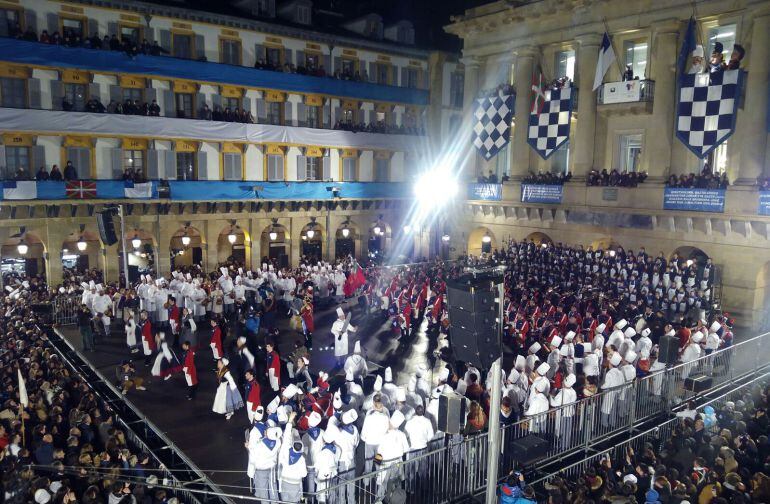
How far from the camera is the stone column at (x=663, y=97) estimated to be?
26469mm

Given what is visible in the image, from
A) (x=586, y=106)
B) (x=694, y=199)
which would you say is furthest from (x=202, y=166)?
(x=694, y=199)

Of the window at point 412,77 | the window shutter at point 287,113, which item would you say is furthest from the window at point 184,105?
the window at point 412,77

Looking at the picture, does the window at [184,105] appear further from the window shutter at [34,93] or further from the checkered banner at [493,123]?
the checkered banner at [493,123]

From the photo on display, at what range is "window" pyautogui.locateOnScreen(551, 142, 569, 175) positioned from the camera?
3225 cm

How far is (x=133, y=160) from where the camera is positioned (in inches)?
1169

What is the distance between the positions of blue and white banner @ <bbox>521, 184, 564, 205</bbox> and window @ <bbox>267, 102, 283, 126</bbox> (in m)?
14.6

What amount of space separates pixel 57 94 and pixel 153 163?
5.21 metres

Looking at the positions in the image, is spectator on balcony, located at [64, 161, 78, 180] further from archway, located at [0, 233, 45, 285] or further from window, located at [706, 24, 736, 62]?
window, located at [706, 24, 736, 62]

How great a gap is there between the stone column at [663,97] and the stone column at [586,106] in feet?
Answer: 9.89

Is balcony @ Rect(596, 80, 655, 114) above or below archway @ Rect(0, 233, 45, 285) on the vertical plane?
above

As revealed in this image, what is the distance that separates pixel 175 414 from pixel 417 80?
1242 inches

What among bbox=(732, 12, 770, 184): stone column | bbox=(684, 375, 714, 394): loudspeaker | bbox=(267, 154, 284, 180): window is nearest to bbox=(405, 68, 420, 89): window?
bbox=(267, 154, 284, 180): window

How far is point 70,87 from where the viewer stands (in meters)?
27.7

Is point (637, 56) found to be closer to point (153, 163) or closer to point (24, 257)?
point (153, 163)
